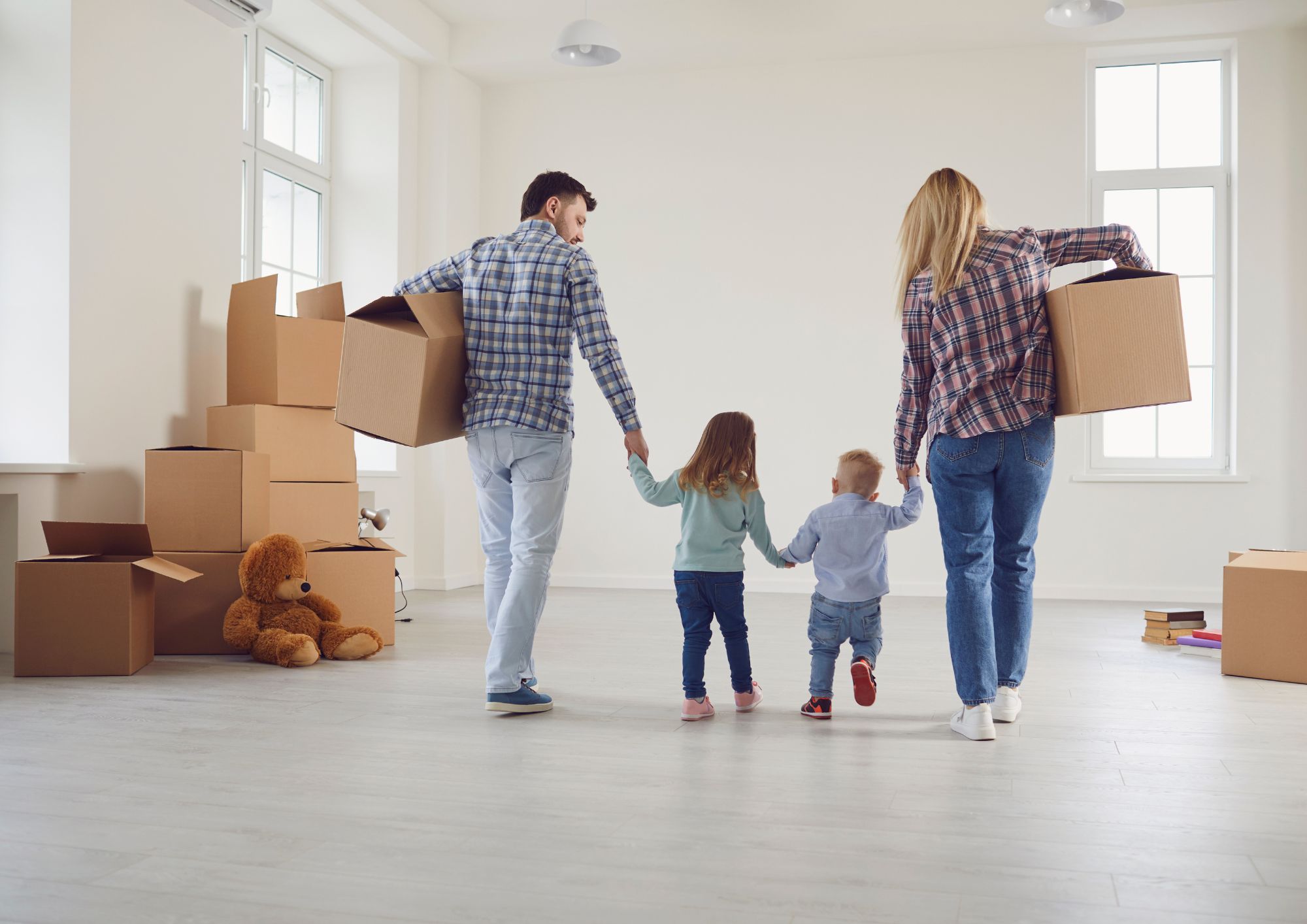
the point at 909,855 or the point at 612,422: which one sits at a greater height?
the point at 612,422

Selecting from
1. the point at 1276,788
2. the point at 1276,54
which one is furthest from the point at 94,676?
the point at 1276,54

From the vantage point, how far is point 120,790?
1822mm

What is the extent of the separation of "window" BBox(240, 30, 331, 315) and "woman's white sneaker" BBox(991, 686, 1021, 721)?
3620 mm

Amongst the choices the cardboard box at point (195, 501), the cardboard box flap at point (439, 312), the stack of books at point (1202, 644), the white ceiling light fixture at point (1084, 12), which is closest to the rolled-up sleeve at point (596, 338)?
the cardboard box flap at point (439, 312)

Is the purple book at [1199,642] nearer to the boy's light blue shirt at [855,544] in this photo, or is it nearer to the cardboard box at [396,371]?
the boy's light blue shirt at [855,544]

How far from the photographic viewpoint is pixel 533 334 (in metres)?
2.40

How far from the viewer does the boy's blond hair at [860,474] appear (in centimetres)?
242

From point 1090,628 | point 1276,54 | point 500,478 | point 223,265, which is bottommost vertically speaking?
point 1090,628

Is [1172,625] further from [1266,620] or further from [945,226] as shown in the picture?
[945,226]

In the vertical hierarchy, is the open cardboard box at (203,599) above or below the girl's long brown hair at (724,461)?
below

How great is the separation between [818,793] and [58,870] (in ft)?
3.68

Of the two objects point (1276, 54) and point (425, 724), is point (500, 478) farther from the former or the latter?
point (1276, 54)

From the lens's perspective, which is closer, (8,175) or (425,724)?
(425,724)

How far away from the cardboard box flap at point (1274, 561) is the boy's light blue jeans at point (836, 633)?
1197 millimetres
